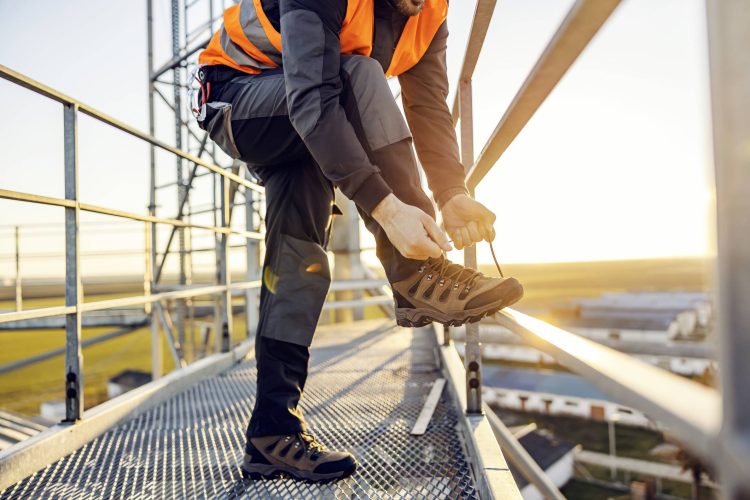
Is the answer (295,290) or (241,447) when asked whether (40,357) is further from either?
(295,290)

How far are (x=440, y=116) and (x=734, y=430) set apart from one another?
1.02 m

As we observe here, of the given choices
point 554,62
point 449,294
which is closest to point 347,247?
point 449,294

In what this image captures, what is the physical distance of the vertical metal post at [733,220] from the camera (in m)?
A: 0.19

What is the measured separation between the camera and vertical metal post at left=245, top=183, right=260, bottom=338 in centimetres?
392

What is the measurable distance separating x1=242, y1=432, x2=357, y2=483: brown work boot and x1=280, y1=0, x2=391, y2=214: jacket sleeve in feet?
1.69

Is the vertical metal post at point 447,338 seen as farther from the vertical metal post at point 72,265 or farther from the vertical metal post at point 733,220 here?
the vertical metal post at point 733,220

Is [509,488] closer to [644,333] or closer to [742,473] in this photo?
[742,473]

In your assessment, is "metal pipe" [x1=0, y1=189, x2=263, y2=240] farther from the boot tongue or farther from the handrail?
the boot tongue

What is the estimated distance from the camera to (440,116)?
3.71 ft

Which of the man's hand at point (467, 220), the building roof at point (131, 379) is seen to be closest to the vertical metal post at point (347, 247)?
the man's hand at point (467, 220)

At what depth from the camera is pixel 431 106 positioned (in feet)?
3.71

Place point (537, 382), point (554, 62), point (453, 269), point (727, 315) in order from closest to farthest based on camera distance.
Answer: point (727, 315) < point (554, 62) < point (453, 269) < point (537, 382)

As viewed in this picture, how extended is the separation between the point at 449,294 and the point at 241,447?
0.71m

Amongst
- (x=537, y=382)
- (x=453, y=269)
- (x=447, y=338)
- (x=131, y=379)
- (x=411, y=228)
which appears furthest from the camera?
(x=537, y=382)
